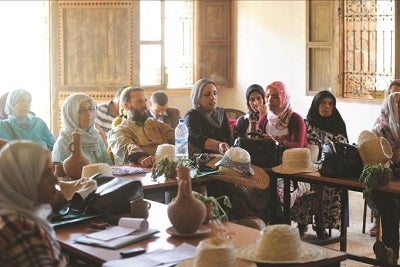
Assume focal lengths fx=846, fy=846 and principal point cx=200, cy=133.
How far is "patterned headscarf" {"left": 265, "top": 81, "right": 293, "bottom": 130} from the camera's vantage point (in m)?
6.87

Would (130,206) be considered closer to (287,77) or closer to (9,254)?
(9,254)

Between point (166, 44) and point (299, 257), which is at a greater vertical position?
point (166, 44)

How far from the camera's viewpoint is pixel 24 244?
3166 mm

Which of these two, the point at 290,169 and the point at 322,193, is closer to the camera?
the point at 290,169

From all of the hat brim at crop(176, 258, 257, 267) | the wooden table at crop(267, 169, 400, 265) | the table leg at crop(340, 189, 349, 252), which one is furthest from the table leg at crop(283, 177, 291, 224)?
the hat brim at crop(176, 258, 257, 267)

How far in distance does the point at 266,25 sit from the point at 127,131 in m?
4.26

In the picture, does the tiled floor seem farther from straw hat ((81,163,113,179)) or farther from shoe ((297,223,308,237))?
straw hat ((81,163,113,179))

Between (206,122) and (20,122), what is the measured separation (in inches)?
60.3

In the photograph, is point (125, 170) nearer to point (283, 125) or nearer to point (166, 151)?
point (166, 151)

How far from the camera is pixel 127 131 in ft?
21.6

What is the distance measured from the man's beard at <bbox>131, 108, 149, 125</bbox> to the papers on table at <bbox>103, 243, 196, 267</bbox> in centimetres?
290

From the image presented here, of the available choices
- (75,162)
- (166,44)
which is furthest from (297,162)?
(166,44)

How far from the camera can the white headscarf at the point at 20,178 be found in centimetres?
321

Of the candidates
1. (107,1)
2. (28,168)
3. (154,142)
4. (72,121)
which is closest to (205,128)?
(154,142)
